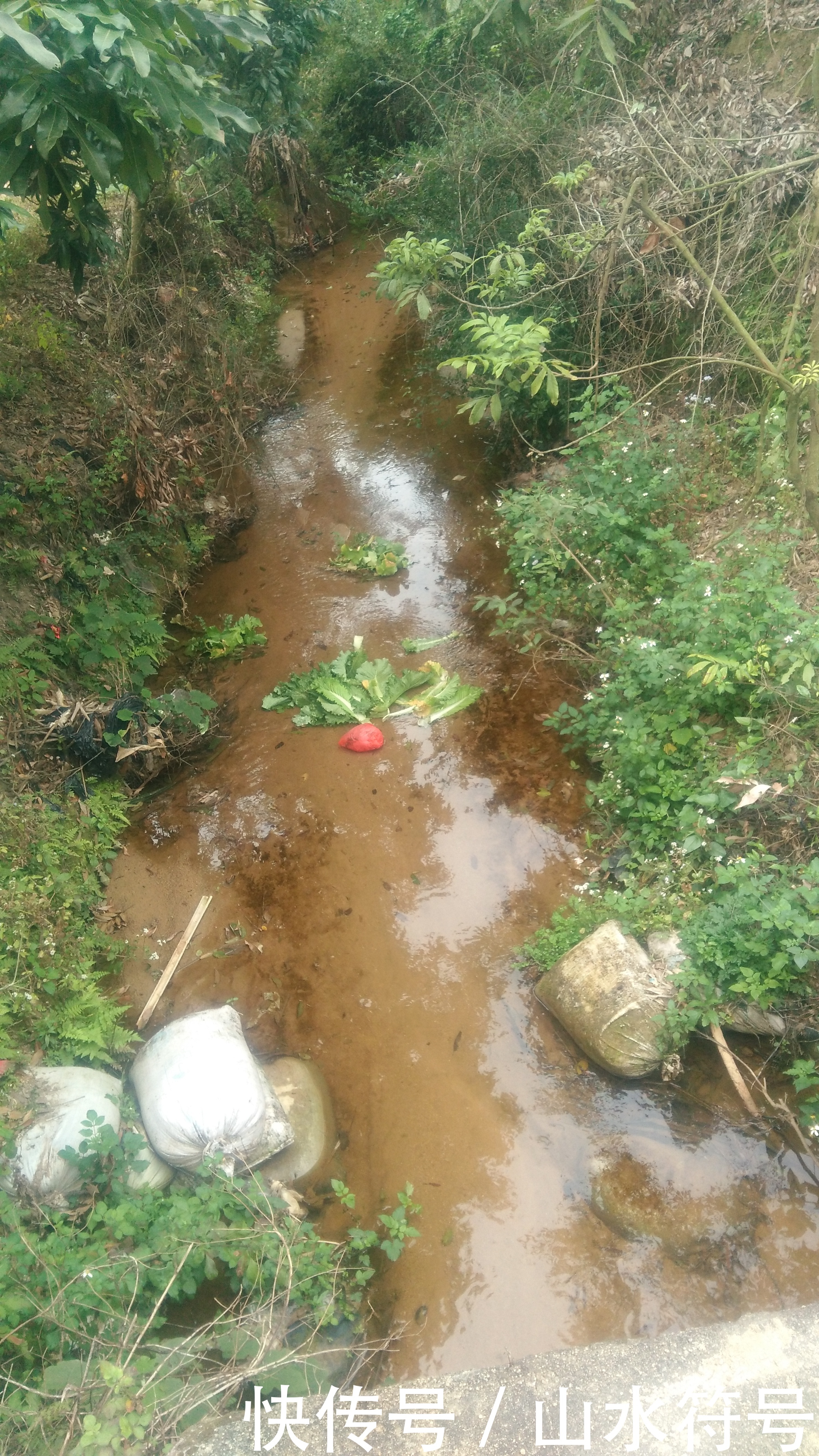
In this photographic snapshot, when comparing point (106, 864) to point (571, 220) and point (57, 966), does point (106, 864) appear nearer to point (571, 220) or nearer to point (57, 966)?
point (57, 966)

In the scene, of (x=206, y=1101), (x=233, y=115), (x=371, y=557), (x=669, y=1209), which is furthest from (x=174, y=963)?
(x=233, y=115)

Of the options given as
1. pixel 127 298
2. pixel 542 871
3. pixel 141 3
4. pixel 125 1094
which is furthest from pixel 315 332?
pixel 125 1094

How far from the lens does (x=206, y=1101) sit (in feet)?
11.1

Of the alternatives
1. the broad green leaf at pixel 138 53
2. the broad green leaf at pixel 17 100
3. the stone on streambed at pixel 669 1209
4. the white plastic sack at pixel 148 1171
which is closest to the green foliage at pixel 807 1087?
the stone on streambed at pixel 669 1209

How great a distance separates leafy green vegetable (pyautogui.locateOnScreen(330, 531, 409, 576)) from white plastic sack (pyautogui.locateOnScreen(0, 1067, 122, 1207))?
4166mm

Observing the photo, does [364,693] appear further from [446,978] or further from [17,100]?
[17,100]

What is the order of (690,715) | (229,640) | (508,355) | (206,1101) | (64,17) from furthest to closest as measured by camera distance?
(229,640) → (508,355) → (690,715) → (206,1101) → (64,17)

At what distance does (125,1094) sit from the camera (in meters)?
3.63

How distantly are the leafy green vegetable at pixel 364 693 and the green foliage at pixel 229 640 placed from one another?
62cm

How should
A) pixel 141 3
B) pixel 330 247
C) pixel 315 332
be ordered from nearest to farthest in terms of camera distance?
pixel 141 3, pixel 315 332, pixel 330 247

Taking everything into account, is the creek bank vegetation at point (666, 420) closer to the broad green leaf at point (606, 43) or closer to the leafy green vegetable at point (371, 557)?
the broad green leaf at point (606, 43)

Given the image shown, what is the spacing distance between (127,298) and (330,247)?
577 cm

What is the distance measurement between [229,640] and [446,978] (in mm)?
3199

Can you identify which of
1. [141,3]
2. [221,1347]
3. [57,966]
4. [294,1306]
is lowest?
[294,1306]
